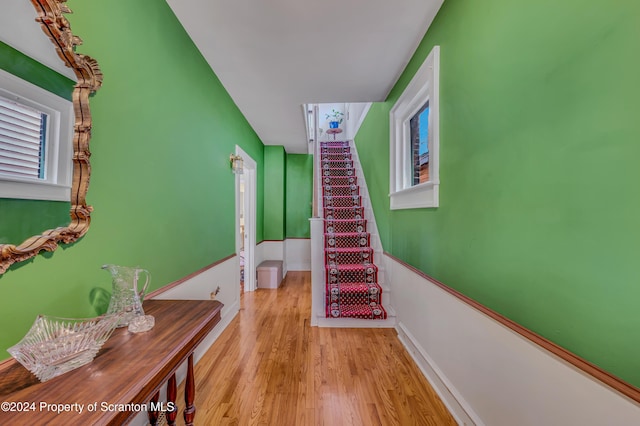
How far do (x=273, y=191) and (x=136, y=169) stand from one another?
376 centimetres

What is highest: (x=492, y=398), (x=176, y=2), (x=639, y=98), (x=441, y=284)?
(x=176, y=2)

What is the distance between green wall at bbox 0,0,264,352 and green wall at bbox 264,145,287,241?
2.68 meters

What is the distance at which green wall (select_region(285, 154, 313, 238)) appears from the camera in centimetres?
572

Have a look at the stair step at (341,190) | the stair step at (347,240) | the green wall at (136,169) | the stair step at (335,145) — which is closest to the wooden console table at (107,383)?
the green wall at (136,169)

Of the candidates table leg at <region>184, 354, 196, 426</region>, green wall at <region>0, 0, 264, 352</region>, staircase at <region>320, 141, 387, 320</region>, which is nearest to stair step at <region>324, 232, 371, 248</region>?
staircase at <region>320, 141, 387, 320</region>

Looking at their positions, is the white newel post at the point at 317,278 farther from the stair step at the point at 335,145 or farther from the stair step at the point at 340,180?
the stair step at the point at 335,145

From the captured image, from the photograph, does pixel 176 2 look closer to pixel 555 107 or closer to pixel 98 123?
pixel 98 123

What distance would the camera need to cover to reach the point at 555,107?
0.94m

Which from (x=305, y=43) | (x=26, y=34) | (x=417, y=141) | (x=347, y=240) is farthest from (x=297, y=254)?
(x=26, y=34)

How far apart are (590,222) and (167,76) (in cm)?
229

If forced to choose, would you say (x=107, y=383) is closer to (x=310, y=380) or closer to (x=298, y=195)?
(x=310, y=380)

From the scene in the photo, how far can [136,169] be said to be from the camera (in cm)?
142

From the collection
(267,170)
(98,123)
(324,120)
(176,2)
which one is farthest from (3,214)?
(324,120)

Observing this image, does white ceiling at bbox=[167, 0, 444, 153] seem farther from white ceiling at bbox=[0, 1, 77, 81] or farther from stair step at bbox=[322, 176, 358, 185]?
stair step at bbox=[322, 176, 358, 185]
